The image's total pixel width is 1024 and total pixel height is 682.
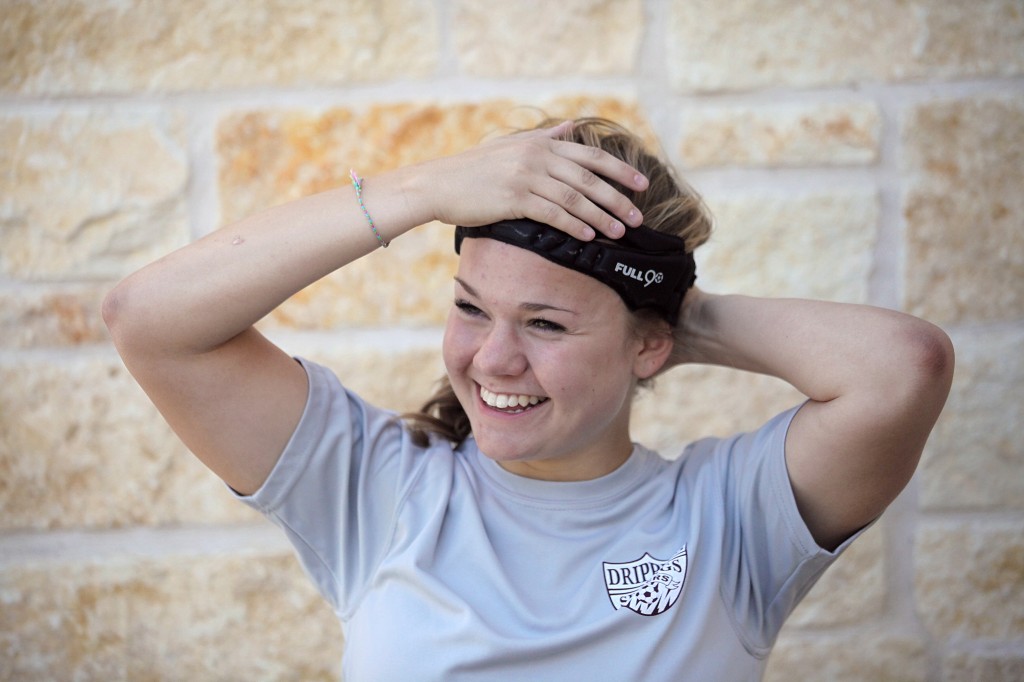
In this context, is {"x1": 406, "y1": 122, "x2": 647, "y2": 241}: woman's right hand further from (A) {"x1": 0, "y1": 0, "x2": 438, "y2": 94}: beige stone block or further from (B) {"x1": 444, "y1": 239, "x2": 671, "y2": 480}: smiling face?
(A) {"x1": 0, "y1": 0, "x2": 438, "y2": 94}: beige stone block

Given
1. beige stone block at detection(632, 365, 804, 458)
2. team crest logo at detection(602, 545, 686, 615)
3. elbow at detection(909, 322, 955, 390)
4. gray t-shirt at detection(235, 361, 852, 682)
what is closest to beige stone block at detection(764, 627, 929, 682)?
beige stone block at detection(632, 365, 804, 458)

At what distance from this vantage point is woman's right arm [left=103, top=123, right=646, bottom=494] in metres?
→ 1.50

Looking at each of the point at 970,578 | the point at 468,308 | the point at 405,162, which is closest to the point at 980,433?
the point at 970,578

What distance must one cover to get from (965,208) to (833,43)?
51 cm

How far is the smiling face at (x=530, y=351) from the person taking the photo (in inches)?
61.7

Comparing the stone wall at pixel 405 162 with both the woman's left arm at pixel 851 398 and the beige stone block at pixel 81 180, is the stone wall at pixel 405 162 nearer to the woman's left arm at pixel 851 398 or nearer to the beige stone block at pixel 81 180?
the beige stone block at pixel 81 180

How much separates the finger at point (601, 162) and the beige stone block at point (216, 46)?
2.57 feet

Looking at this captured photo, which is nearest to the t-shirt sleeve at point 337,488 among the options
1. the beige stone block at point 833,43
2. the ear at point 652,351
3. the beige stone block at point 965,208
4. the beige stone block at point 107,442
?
the ear at point 652,351

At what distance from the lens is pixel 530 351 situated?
62.4 inches

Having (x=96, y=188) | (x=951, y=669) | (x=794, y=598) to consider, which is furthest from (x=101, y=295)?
(x=951, y=669)

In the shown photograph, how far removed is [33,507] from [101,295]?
56 cm

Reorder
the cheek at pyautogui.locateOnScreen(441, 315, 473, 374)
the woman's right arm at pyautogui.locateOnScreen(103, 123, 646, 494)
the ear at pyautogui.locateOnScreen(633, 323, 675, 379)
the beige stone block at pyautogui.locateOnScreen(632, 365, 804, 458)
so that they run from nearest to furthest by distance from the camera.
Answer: the woman's right arm at pyautogui.locateOnScreen(103, 123, 646, 494)
the cheek at pyautogui.locateOnScreen(441, 315, 473, 374)
the ear at pyautogui.locateOnScreen(633, 323, 675, 379)
the beige stone block at pyautogui.locateOnScreen(632, 365, 804, 458)

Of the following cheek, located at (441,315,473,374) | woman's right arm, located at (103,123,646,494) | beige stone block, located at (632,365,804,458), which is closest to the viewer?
woman's right arm, located at (103,123,646,494)

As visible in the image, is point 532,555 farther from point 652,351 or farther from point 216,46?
point 216,46
